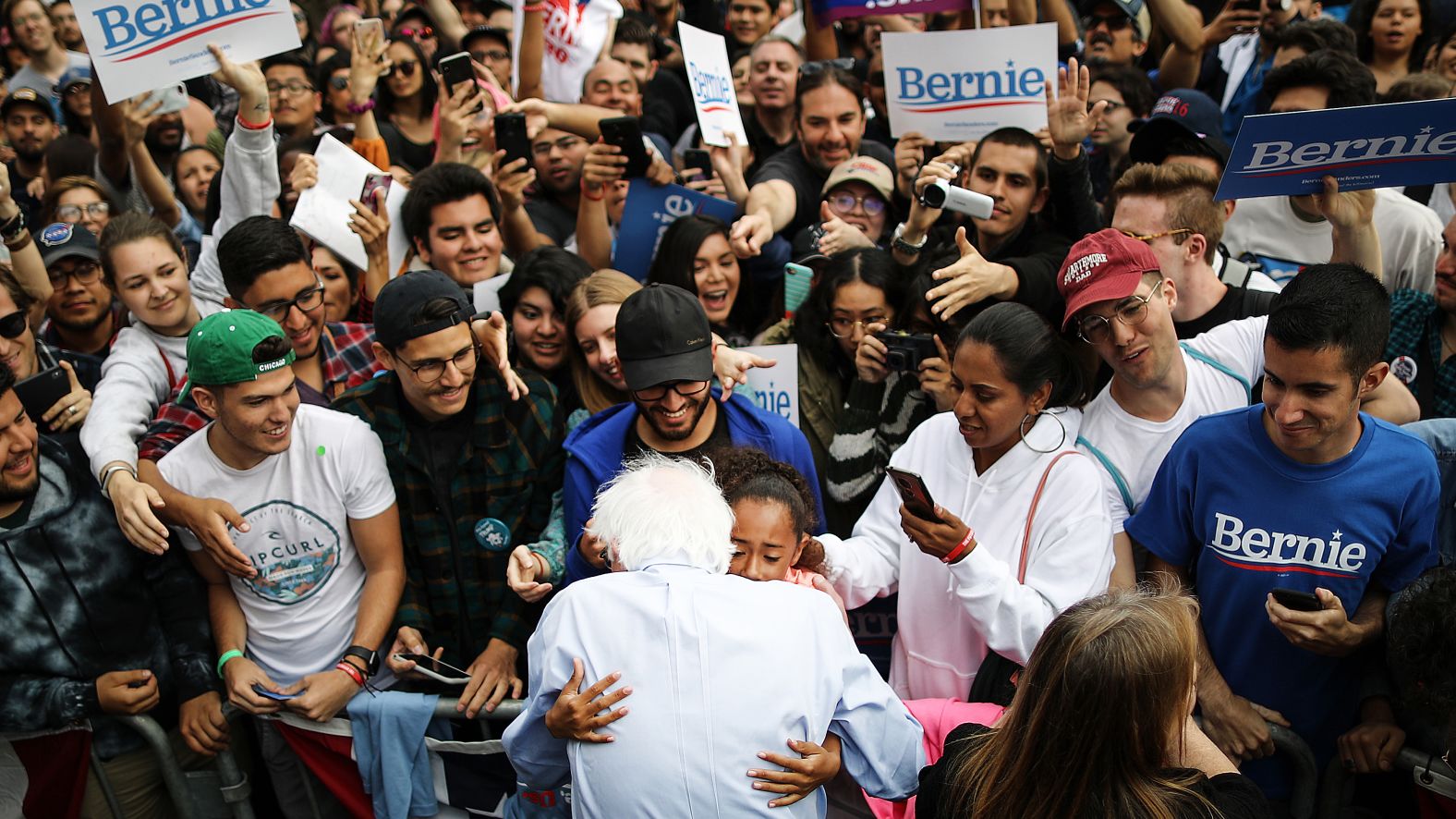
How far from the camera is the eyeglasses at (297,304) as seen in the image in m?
4.09

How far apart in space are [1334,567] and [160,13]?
4.96 m

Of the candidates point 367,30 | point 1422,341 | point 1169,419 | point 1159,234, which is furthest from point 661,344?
point 367,30

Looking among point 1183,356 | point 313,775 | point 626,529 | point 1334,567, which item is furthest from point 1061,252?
point 313,775

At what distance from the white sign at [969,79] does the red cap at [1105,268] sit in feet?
5.80

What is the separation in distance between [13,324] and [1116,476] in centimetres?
395

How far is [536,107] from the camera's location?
229 inches

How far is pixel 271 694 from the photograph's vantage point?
3.59 m

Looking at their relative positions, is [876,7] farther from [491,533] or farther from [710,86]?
[491,533]

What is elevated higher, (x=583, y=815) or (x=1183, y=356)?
(x=1183, y=356)

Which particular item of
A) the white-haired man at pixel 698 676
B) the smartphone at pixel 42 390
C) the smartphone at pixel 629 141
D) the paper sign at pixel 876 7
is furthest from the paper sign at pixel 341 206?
the white-haired man at pixel 698 676

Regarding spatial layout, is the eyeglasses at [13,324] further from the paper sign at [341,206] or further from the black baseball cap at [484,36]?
the black baseball cap at [484,36]

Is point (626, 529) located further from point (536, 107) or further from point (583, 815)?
point (536, 107)

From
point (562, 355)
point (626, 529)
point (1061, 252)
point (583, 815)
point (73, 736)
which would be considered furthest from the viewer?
point (562, 355)

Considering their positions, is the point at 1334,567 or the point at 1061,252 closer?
the point at 1334,567
